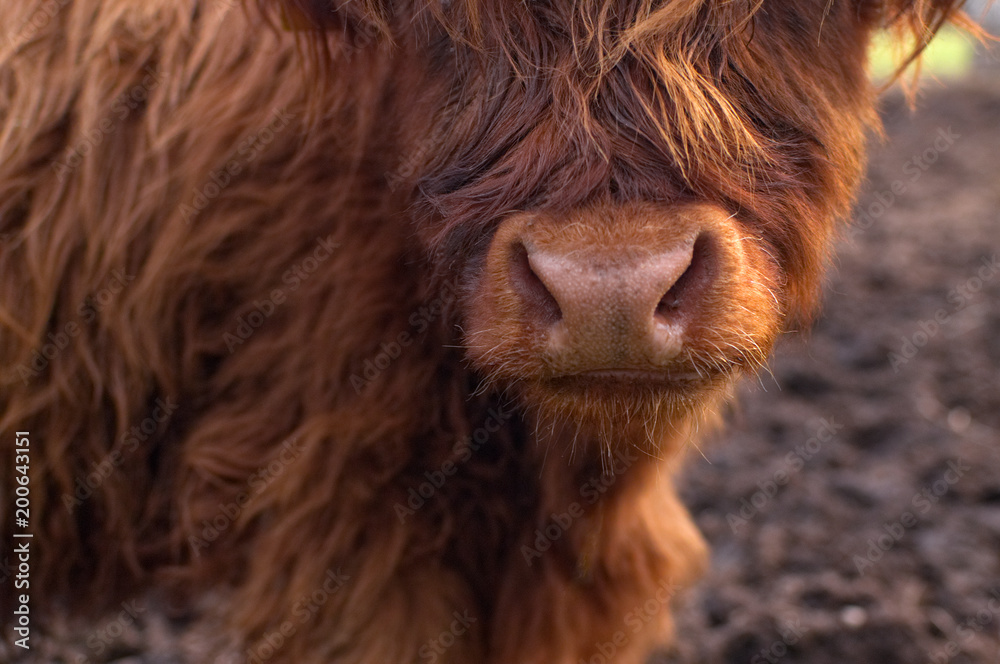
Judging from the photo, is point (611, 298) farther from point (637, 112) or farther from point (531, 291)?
point (637, 112)

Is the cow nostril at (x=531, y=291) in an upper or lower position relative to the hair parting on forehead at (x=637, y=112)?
lower

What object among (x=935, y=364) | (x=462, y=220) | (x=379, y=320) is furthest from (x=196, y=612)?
(x=935, y=364)

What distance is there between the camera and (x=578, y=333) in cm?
125

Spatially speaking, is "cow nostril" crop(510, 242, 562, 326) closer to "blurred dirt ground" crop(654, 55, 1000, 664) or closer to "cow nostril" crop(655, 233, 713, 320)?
"cow nostril" crop(655, 233, 713, 320)

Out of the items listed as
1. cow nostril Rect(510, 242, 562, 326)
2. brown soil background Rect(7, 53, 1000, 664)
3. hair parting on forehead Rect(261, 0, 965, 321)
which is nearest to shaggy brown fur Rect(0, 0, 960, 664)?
hair parting on forehead Rect(261, 0, 965, 321)

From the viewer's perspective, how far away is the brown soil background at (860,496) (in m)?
2.50

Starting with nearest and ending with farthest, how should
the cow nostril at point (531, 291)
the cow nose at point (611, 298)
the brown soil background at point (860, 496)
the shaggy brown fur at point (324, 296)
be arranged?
the cow nose at point (611, 298) → the cow nostril at point (531, 291) → the shaggy brown fur at point (324, 296) → the brown soil background at point (860, 496)

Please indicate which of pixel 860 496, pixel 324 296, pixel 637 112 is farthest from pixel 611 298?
pixel 860 496

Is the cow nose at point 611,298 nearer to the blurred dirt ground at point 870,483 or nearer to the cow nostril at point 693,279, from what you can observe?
the cow nostril at point 693,279

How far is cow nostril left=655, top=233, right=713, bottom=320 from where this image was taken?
1292 mm

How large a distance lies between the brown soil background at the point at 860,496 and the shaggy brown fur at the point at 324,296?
0.47 m

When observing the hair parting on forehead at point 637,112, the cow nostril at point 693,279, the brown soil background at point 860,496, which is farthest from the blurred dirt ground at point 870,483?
the cow nostril at point 693,279

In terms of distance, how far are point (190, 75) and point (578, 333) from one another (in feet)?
3.81

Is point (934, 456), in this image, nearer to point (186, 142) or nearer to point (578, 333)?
point (578, 333)
